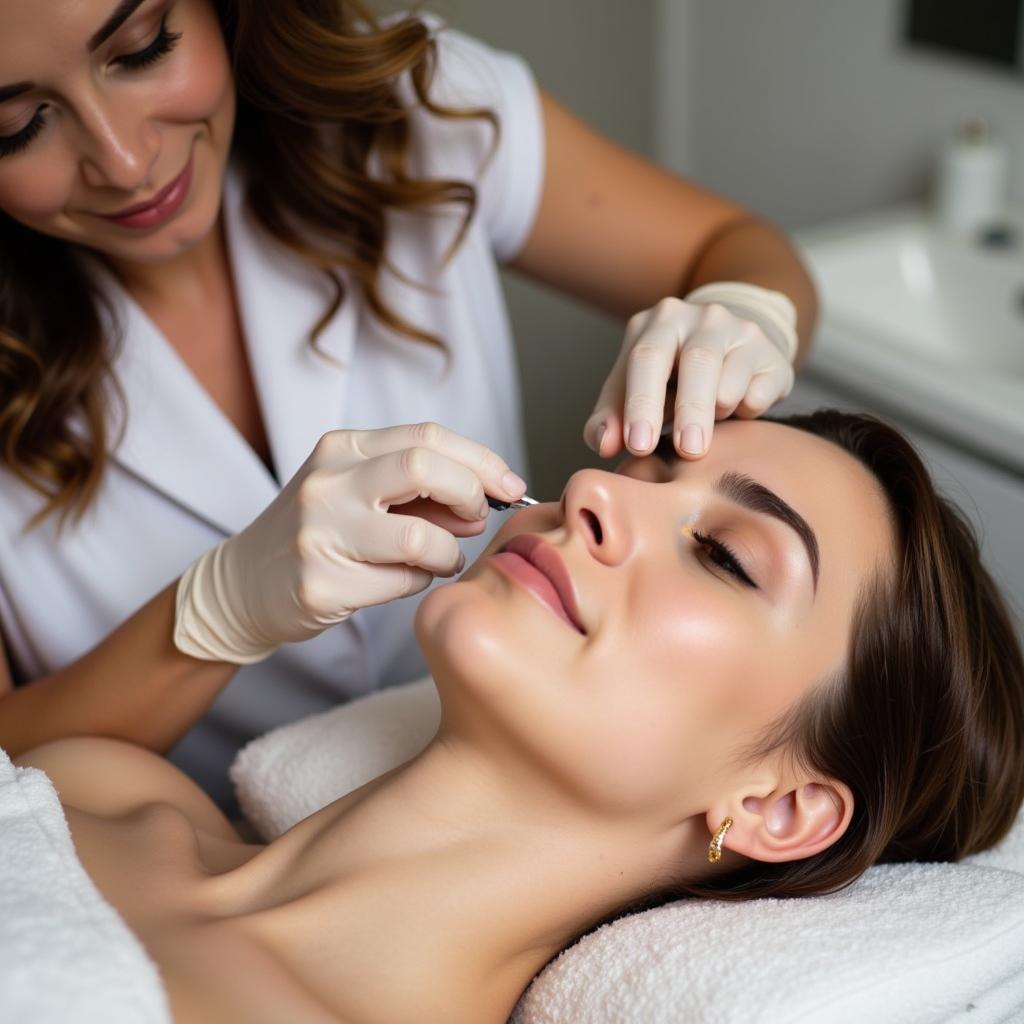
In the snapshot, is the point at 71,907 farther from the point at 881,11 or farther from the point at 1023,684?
the point at 881,11

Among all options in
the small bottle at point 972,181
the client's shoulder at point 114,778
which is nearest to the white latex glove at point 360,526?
the client's shoulder at point 114,778

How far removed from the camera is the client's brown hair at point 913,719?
3.46 ft

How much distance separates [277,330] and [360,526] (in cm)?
47

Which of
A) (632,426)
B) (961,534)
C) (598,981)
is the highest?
(632,426)

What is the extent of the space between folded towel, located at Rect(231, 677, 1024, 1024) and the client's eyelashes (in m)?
0.28

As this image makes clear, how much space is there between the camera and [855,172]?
94.9 inches

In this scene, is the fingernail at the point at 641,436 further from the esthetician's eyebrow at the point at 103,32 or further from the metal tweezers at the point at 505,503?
the esthetician's eyebrow at the point at 103,32

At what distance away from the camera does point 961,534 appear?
1167mm

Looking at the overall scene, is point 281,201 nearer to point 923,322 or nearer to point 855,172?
point 923,322

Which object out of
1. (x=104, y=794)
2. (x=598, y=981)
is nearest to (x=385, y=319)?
(x=104, y=794)

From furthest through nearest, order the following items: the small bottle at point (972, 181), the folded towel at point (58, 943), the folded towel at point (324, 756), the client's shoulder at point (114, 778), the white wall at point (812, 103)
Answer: the white wall at point (812, 103), the small bottle at point (972, 181), the folded towel at point (324, 756), the client's shoulder at point (114, 778), the folded towel at point (58, 943)

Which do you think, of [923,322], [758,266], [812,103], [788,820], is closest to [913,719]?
[788,820]

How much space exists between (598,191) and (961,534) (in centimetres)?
66

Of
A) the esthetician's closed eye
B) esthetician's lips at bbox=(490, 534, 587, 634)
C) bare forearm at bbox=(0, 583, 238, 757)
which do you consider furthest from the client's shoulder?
the esthetician's closed eye
